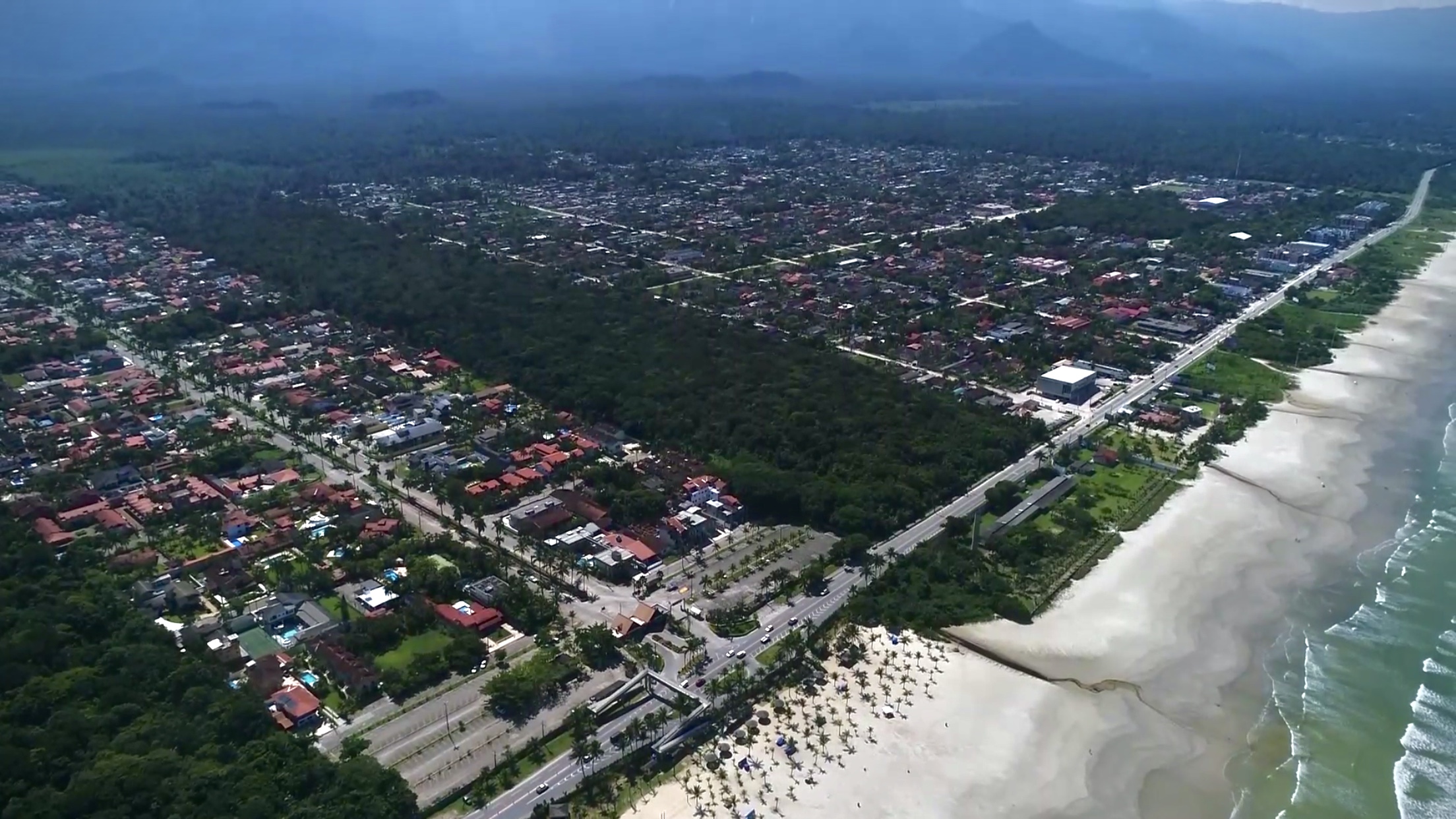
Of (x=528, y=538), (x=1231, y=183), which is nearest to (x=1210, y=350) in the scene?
(x=528, y=538)

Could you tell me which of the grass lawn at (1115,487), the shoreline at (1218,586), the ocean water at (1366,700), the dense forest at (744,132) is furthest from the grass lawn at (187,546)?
the dense forest at (744,132)

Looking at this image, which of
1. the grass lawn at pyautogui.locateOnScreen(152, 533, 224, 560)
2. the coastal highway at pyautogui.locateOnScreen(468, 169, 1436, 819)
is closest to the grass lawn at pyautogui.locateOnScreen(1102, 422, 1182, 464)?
the coastal highway at pyautogui.locateOnScreen(468, 169, 1436, 819)

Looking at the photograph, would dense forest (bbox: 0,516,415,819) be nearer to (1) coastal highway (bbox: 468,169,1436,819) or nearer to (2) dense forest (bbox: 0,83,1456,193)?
(1) coastal highway (bbox: 468,169,1436,819)

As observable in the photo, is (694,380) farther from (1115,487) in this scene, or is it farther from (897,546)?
(1115,487)

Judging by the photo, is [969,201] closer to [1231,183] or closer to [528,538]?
[1231,183]

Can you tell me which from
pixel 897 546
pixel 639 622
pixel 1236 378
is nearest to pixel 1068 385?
pixel 1236 378

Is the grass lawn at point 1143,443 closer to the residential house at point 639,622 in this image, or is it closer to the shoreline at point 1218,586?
the shoreline at point 1218,586
